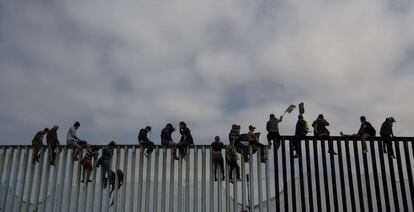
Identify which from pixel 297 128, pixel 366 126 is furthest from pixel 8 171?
pixel 366 126

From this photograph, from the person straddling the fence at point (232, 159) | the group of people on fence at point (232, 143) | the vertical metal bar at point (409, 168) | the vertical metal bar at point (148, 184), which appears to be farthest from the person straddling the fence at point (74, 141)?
the vertical metal bar at point (409, 168)

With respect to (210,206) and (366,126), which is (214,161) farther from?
(366,126)

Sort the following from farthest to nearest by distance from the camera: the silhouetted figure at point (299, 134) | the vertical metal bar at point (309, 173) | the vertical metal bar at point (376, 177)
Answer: the silhouetted figure at point (299, 134) → the vertical metal bar at point (376, 177) → the vertical metal bar at point (309, 173)

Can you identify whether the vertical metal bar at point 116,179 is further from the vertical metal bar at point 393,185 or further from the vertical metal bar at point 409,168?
the vertical metal bar at point 409,168

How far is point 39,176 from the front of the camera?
21016 millimetres

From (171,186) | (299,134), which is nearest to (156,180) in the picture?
(171,186)

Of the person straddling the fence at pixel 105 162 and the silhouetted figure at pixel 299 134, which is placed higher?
the silhouetted figure at pixel 299 134

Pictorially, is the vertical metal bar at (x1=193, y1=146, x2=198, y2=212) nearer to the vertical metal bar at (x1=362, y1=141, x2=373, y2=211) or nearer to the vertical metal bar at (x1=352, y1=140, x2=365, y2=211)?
the vertical metal bar at (x1=352, y1=140, x2=365, y2=211)

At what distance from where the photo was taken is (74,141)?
20.9 metres

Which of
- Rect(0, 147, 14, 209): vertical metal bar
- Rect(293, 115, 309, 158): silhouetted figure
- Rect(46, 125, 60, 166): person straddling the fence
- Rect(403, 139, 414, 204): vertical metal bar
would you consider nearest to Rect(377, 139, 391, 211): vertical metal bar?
Rect(403, 139, 414, 204): vertical metal bar

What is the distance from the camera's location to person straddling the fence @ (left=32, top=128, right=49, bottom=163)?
21.3 m

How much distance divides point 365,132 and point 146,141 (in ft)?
30.6

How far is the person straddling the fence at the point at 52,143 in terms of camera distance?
69.2ft

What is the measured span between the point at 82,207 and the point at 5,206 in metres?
3.63
